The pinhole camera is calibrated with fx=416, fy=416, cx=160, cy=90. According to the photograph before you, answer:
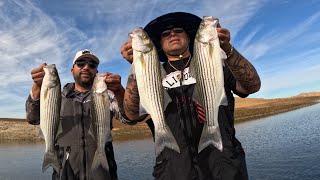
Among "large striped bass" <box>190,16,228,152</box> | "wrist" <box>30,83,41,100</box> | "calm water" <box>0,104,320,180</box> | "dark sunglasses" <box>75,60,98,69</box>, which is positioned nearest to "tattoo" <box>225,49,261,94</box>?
"large striped bass" <box>190,16,228,152</box>

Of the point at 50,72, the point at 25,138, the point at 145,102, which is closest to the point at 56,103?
the point at 50,72

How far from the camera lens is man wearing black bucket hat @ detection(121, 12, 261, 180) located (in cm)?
609

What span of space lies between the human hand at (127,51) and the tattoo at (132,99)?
39 centimetres

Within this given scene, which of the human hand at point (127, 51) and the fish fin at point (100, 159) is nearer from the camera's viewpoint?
the human hand at point (127, 51)

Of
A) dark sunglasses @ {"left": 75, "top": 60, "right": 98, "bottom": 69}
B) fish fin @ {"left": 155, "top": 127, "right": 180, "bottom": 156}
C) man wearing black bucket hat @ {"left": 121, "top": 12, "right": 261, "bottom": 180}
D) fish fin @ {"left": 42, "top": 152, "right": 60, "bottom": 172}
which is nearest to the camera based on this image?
fish fin @ {"left": 155, "top": 127, "right": 180, "bottom": 156}

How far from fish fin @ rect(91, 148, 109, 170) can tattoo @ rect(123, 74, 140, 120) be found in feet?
4.27

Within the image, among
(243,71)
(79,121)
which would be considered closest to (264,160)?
(79,121)

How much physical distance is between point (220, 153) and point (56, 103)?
3108 mm

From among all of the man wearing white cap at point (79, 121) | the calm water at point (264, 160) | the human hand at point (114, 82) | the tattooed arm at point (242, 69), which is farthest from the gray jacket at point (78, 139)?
the calm water at point (264, 160)

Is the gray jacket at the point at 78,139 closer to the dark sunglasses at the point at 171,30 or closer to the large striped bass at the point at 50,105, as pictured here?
the large striped bass at the point at 50,105

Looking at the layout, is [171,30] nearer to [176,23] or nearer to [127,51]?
[176,23]

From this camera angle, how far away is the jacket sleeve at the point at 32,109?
7.96 m

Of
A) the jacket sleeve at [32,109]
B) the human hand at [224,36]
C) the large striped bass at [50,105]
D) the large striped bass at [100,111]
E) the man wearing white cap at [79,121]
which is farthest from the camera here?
the man wearing white cap at [79,121]

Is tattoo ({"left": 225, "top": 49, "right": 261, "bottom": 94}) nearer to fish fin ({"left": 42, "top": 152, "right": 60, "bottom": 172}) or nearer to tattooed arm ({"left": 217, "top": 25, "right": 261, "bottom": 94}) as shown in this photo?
tattooed arm ({"left": 217, "top": 25, "right": 261, "bottom": 94})
